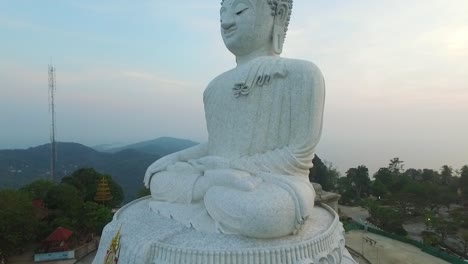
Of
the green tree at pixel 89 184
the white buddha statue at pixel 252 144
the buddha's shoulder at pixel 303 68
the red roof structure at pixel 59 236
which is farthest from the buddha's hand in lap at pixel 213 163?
the green tree at pixel 89 184

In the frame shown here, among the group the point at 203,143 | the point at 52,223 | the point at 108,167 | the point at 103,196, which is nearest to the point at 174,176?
the point at 203,143

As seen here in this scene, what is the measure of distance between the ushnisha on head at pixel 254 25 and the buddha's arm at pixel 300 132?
1.04 metres

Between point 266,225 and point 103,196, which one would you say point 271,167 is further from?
point 103,196

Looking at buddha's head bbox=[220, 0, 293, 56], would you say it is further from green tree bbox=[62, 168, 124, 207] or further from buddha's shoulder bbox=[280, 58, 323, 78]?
green tree bbox=[62, 168, 124, 207]

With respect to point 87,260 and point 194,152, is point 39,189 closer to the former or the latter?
point 87,260

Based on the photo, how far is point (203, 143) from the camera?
7.90 metres

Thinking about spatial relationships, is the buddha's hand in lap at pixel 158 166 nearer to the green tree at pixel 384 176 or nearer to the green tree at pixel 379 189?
the green tree at pixel 379 189

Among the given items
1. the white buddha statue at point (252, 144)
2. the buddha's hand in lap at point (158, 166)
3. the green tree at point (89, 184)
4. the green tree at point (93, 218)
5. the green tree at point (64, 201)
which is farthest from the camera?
the green tree at point (89, 184)

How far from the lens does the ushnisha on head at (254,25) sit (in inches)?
283

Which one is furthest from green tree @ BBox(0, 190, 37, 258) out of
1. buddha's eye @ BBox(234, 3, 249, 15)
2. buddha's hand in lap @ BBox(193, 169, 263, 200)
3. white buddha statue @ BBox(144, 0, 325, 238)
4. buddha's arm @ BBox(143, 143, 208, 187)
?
buddha's eye @ BBox(234, 3, 249, 15)

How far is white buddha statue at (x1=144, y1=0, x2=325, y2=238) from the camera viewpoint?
530 centimetres

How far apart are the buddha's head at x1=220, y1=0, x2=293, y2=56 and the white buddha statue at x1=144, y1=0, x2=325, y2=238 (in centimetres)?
2

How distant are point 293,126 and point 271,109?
1.58ft

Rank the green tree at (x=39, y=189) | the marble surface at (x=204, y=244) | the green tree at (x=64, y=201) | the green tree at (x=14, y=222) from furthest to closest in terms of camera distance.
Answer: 1. the green tree at (x=39, y=189)
2. the green tree at (x=64, y=201)
3. the green tree at (x=14, y=222)
4. the marble surface at (x=204, y=244)
